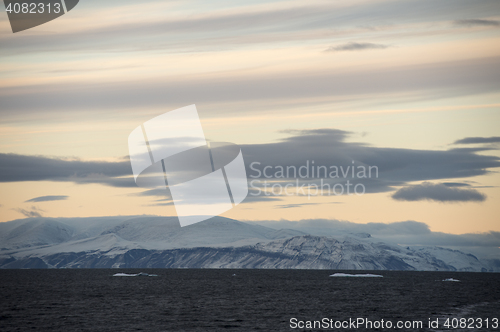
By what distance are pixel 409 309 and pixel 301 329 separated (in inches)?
1654

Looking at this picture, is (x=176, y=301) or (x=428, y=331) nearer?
(x=428, y=331)

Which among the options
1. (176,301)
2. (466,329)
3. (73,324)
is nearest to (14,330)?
(73,324)

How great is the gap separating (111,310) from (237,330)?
37.4m

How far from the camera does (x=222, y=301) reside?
130375mm

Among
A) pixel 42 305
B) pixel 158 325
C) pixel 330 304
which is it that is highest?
pixel 158 325

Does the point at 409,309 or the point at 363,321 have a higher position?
the point at 363,321

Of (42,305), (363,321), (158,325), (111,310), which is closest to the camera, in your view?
(158,325)

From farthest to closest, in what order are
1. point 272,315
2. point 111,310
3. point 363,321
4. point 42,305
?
point 42,305, point 111,310, point 272,315, point 363,321

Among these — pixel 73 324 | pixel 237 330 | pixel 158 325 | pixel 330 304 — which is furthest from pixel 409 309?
pixel 73 324

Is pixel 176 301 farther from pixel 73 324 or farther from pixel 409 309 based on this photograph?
pixel 409 309

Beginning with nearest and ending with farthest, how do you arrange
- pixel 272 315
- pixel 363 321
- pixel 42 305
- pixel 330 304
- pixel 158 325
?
pixel 158 325 < pixel 363 321 < pixel 272 315 < pixel 42 305 < pixel 330 304

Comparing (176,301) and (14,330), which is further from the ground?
(14,330)

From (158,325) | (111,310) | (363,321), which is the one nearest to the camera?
(158,325)

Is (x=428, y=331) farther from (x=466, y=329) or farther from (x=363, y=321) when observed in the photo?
(x=363, y=321)
